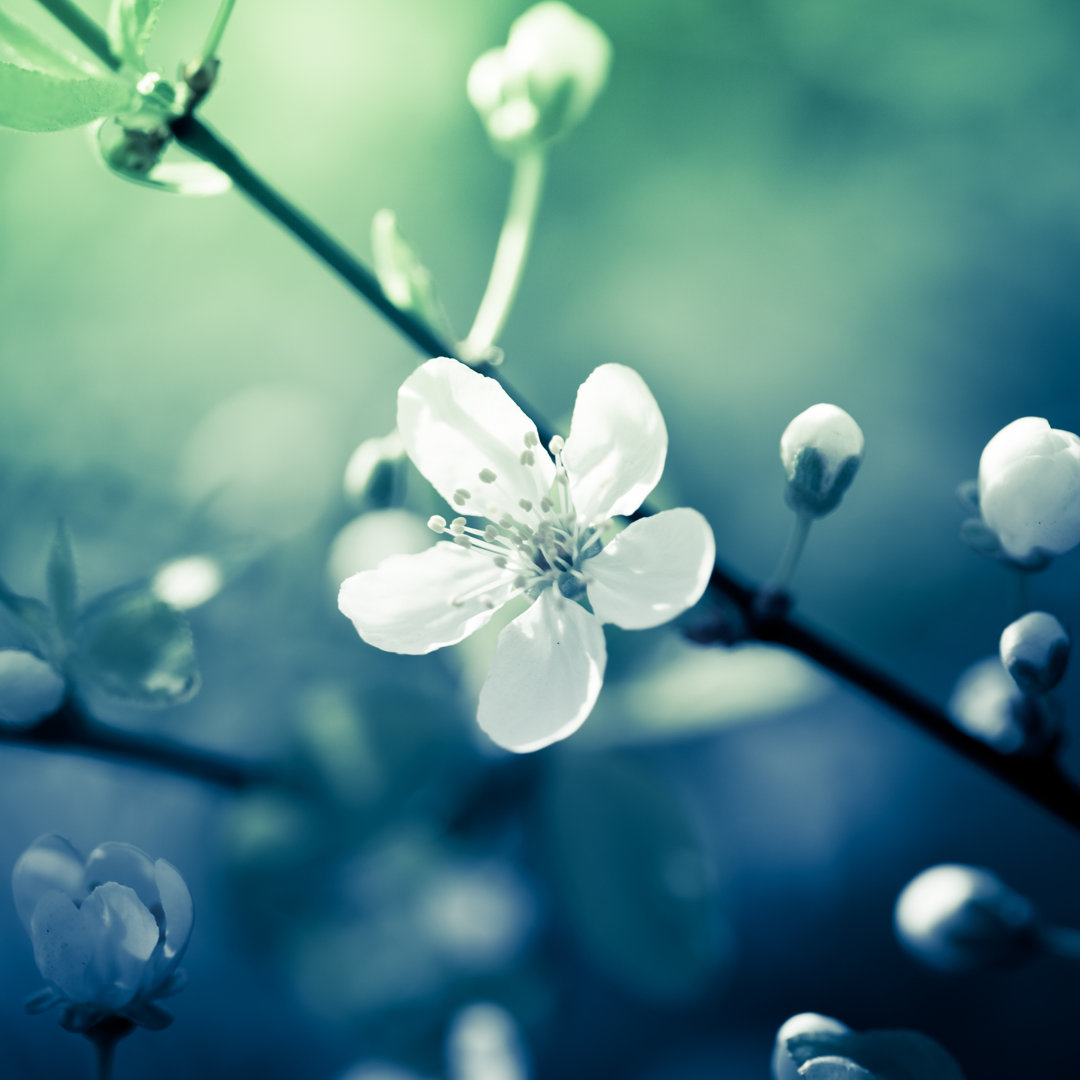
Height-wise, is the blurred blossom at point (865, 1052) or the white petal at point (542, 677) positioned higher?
the white petal at point (542, 677)

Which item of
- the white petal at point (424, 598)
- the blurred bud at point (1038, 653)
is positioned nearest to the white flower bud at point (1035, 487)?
the blurred bud at point (1038, 653)

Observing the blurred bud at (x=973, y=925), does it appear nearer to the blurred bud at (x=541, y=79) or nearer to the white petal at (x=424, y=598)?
the white petal at (x=424, y=598)

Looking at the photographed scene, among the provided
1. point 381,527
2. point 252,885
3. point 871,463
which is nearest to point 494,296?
point 381,527

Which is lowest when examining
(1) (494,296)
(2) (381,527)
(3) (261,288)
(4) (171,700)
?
(4) (171,700)

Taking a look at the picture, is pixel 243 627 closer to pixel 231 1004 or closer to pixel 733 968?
pixel 231 1004

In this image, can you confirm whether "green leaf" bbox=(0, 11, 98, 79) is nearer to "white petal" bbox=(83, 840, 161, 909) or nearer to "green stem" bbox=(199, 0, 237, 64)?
"green stem" bbox=(199, 0, 237, 64)

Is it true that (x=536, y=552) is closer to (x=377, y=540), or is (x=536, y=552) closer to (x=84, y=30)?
(x=377, y=540)
